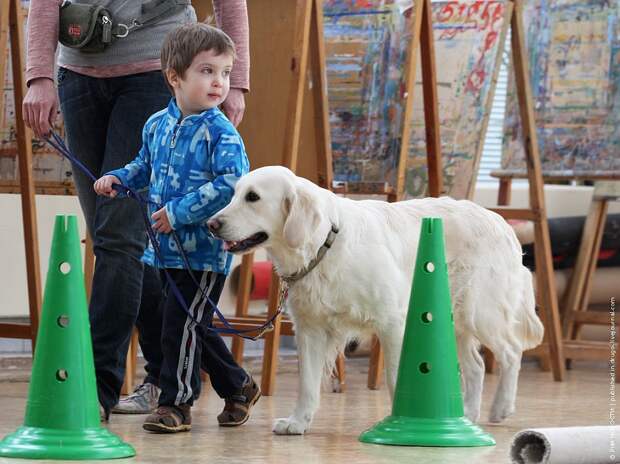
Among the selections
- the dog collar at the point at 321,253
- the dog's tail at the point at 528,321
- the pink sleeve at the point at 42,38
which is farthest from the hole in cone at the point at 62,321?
the dog's tail at the point at 528,321

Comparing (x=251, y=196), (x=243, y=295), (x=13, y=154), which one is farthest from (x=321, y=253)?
(x=243, y=295)

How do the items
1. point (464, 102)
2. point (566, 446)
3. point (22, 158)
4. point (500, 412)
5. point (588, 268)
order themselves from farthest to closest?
1. point (588, 268)
2. point (464, 102)
3. point (22, 158)
4. point (500, 412)
5. point (566, 446)

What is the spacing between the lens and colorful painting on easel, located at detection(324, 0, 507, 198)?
5312 millimetres

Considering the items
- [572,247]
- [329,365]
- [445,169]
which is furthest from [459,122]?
[329,365]

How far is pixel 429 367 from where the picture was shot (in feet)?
10.6

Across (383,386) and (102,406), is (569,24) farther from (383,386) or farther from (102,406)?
(102,406)

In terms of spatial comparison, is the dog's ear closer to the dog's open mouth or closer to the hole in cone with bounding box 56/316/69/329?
the dog's open mouth

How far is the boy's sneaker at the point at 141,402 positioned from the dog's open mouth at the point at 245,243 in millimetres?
908

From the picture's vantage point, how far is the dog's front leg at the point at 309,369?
11.9 ft

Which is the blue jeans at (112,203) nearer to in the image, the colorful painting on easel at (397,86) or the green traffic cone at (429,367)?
the green traffic cone at (429,367)

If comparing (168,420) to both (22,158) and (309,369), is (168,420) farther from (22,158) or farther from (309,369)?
(22,158)

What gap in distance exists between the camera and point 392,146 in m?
5.25

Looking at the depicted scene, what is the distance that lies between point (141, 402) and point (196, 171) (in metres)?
0.99

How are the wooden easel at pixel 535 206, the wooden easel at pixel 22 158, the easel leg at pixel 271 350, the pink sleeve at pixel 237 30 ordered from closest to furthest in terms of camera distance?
1. the pink sleeve at pixel 237 30
2. the wooden easel at pixel 22 158
3. the easel leg at pixel 271 350
4. the wooden easel at pixel 535 206
